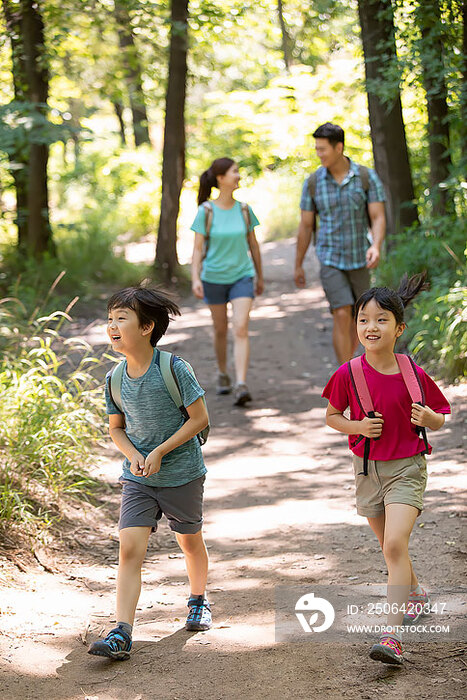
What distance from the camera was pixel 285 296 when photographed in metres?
13.8

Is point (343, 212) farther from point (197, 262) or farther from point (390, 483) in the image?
point (390, 483)

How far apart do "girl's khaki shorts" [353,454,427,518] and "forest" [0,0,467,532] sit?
7.29ft

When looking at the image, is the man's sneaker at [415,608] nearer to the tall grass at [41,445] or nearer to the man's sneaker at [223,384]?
the tall grass at [41,445]

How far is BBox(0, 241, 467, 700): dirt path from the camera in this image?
133 inches

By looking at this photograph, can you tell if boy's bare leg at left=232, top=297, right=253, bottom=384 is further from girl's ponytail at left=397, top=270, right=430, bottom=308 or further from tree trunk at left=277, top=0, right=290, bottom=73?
tree trunk at left=277, top=0, right=290, bottom=73

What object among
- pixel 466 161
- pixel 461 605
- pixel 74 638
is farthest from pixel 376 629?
pixel 466 161

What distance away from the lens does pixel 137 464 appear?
364 centimetres

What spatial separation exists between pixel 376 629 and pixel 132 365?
1577mm

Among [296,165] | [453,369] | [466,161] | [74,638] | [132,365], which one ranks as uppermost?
[296,165]

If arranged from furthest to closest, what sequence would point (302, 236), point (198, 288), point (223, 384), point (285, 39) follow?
point (285, 39) → point (223, 384) → point (198, 288) → point (302, 236)

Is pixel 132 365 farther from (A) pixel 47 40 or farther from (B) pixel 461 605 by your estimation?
(A) pixel 47 40

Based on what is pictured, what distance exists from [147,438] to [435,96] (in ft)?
23.8

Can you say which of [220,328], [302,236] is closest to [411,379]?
[302,236]

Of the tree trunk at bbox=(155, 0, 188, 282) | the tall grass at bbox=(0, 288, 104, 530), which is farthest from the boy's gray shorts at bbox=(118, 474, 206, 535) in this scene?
the tree trunk at bbox=(155, 0, 188, 282)
